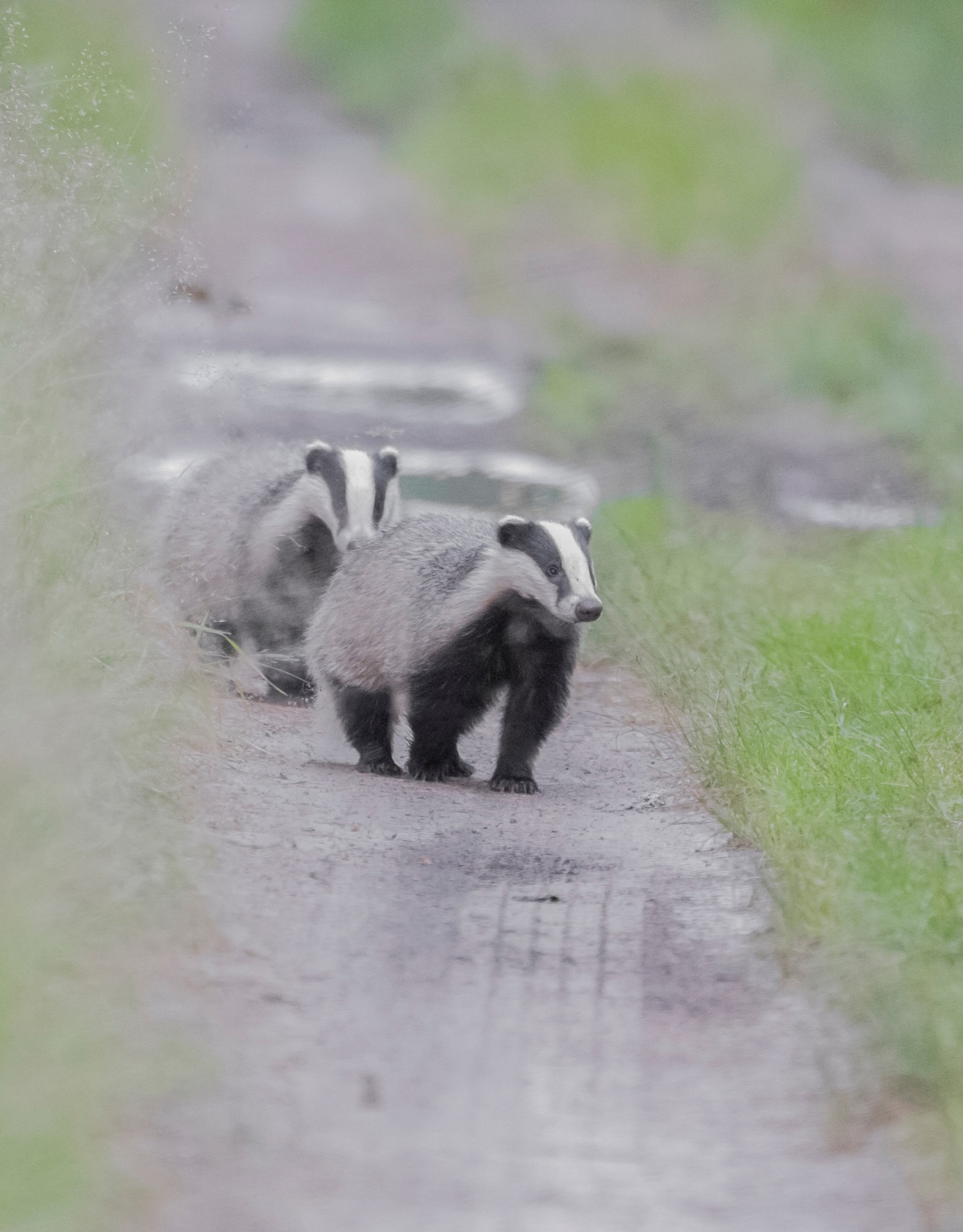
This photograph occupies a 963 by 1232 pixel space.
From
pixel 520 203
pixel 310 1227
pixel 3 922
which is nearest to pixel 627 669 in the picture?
pixel 3 922

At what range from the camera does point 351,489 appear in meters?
5.30

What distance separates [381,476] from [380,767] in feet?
3.81

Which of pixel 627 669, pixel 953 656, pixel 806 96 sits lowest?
pixel 627 669

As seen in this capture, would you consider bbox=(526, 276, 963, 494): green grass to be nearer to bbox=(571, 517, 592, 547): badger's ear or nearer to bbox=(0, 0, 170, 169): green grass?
bbox=(571, 517, 592, 547): badger's ear

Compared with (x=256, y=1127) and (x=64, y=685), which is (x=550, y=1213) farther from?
(x=64, y=685)

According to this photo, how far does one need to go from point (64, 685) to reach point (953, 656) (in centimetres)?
206

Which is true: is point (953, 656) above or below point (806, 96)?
below

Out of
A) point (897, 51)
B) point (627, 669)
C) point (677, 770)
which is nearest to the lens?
point (677, 770)

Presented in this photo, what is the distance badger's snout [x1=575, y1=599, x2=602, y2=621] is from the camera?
4.18 m

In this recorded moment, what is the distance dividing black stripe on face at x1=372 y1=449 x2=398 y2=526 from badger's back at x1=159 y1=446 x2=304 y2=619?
31 centimetres

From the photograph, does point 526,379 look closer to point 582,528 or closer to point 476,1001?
point 582,528

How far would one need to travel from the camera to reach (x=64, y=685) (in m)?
3.13

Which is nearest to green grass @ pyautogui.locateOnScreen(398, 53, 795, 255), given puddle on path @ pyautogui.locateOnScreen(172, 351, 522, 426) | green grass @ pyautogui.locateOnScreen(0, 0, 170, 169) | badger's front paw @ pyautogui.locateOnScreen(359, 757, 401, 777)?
puddle on path @ pyautogui.locateOnScreen(172, 351, 522, 426)

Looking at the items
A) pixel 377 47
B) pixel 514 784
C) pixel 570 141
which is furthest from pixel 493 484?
pixel 377 47
